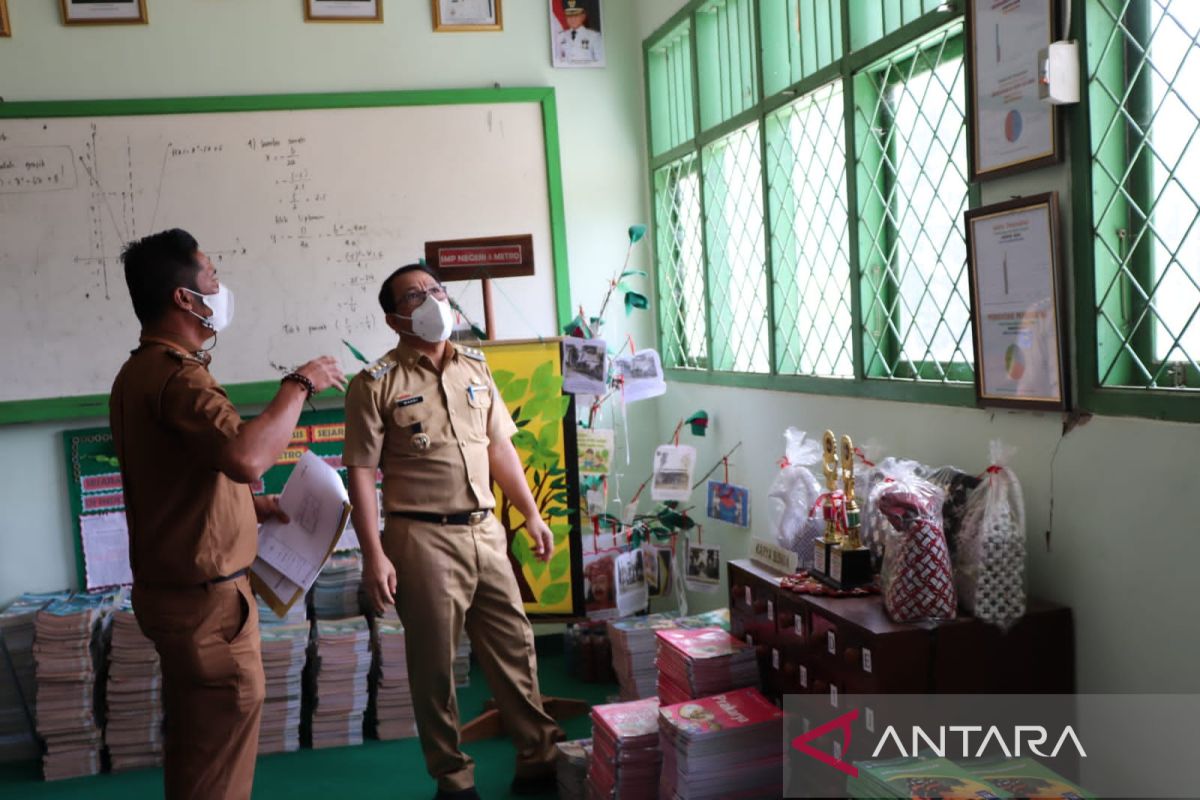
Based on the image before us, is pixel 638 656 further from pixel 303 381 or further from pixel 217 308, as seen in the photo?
pixel 217 308

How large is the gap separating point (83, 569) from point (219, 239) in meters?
1.46

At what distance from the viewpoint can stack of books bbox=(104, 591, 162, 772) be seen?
3795mm

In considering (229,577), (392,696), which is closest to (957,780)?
(229,577)

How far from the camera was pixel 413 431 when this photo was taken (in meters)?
2.97

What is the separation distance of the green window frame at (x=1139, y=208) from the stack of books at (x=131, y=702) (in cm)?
331

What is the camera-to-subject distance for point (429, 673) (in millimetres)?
2965

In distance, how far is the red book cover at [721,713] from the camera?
7.98ft

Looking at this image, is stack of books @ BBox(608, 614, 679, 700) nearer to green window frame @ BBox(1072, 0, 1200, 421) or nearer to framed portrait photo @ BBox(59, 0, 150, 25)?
green window frame @ BBox(1072, 0, 1200, 421)

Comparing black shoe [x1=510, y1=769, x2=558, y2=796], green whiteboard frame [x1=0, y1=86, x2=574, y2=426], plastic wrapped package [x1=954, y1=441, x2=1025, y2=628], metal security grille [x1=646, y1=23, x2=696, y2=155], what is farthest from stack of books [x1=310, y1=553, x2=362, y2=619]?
plastic wrapped package [x1=954, y1=441, x2=1025, y2=628]

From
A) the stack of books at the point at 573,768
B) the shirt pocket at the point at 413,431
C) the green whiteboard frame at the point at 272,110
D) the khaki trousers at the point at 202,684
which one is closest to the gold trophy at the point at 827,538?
the stack of books at the point at 573,768

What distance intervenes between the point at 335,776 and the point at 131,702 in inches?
34.5

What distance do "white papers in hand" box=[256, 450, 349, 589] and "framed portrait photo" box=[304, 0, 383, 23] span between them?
2454 millimetres

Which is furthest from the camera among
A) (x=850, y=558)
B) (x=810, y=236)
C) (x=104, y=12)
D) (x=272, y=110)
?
(x=272, y=110)

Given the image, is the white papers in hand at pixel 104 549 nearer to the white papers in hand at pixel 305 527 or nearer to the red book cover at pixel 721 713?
the white papers in hand at pixel 305 527
